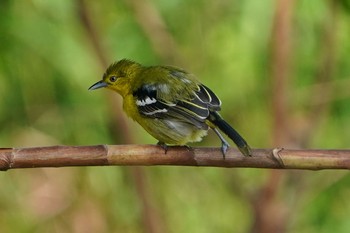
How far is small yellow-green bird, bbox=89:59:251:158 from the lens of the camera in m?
4.94

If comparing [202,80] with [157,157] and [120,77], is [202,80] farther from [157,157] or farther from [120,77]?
[157,157]

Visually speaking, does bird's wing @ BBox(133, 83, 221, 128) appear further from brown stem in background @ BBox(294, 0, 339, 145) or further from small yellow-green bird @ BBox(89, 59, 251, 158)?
brown stem in background @ BBox(294, 0, 339, 145)

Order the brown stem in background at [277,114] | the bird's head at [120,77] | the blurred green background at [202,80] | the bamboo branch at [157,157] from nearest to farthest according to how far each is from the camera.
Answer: the bamboo branch at [157,157] → the bird's head at [120,77] → the brown stem in background at [277,114] → the blurred green background at [202,80]

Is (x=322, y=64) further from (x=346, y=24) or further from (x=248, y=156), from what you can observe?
(x=248, y=156)

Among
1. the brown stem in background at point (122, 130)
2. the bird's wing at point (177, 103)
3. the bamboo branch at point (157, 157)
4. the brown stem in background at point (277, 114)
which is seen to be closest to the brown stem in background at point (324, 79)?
the brown stem in background at point (277, 114)

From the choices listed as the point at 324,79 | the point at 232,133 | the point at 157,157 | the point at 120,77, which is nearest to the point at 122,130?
the point at 120,77

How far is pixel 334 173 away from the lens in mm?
7219

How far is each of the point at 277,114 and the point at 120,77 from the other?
58.3 inches

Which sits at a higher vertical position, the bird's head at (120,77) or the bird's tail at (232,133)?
the bird's head at (120,77)

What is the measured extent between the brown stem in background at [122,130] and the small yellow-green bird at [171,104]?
3.46 ft

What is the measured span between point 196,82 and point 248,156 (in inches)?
55.2

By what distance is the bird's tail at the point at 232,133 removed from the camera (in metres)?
4.12

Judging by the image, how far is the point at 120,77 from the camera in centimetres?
581

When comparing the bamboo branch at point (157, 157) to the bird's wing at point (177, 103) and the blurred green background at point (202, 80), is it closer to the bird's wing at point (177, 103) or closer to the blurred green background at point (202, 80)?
the bird's wing at point (177, 103)
